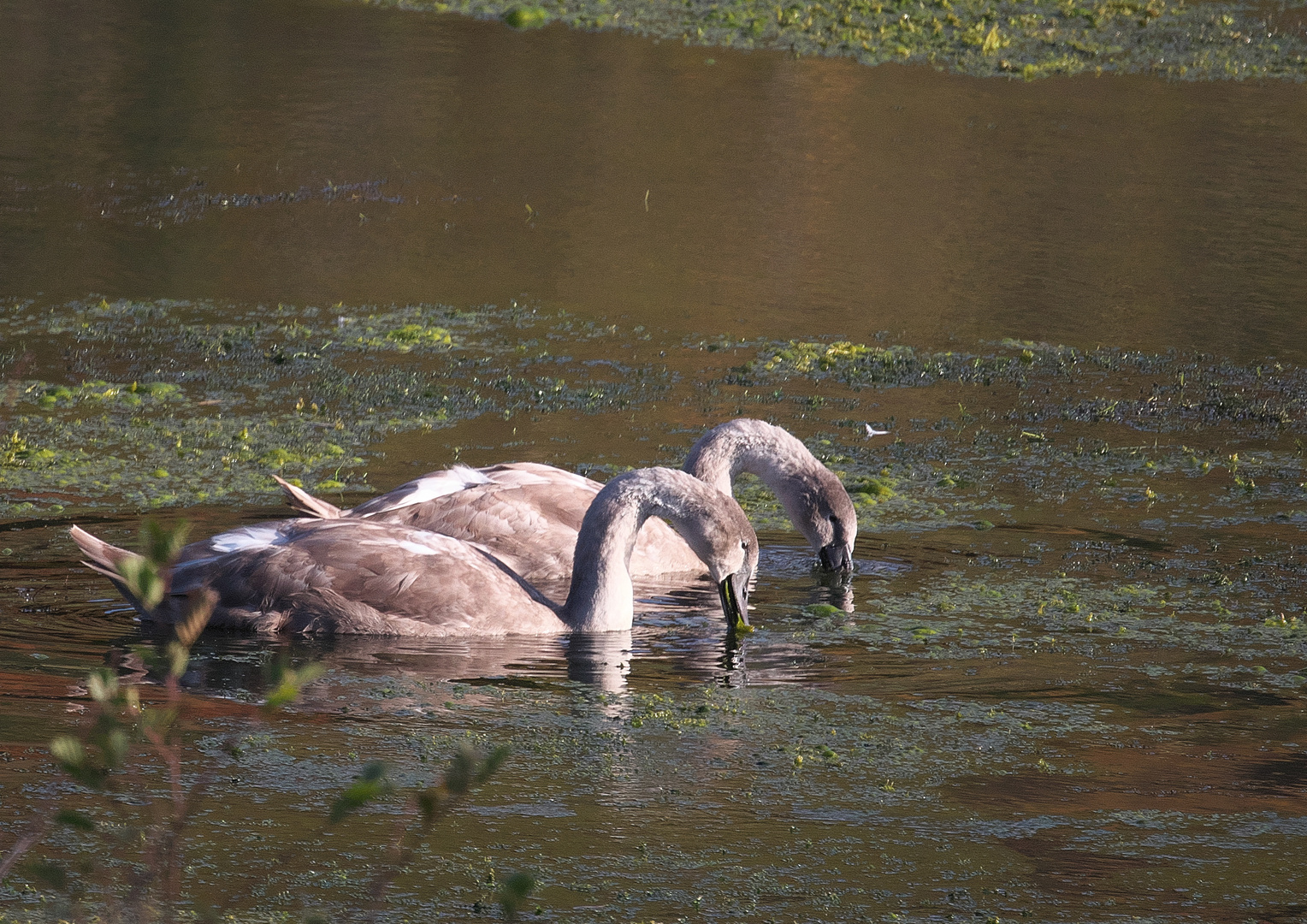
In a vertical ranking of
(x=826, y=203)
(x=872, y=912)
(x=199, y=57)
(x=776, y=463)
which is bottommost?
(x=872, y=912)

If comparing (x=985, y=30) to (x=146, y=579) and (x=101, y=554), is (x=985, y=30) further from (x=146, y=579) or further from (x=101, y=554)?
(x=146, y=579)

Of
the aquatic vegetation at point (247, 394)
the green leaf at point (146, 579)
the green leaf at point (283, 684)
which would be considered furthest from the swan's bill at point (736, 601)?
the green leaf at point (146, 579)

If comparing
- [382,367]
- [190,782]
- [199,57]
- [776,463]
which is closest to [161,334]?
[382,367]

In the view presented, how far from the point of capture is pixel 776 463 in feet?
28.6

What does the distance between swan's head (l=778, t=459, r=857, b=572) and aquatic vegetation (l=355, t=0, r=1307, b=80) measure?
16.3 meters

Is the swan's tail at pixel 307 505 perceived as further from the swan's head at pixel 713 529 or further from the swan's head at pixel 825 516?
the swan's head at pixel 825 516

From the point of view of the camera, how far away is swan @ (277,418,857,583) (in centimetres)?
807

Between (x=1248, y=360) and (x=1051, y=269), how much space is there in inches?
116

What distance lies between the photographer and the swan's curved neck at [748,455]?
28.4 ft

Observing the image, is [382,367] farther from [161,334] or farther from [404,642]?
[404,642]

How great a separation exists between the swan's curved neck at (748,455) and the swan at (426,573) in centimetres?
113

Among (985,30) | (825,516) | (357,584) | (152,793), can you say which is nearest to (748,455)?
(825,516)

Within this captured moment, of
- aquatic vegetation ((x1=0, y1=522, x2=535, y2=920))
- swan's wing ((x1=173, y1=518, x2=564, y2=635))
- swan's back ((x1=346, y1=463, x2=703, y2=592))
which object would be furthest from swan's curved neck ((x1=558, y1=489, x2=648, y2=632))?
aquatic vegetation ((x1=0, y1=522, x2=535, y2=920))

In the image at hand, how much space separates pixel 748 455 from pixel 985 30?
60.2ft
